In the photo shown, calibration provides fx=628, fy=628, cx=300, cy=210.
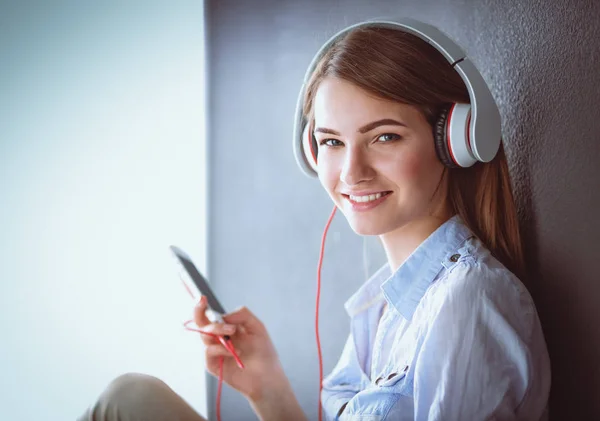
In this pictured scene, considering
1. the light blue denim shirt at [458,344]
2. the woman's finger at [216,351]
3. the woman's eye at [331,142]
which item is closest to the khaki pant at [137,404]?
the woman's finger at [216,351]

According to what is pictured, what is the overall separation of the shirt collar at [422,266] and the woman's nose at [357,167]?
170 millimetres

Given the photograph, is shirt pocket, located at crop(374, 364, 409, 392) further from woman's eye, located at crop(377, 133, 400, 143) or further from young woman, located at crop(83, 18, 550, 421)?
woman's eye, located at crop(377, 133, 400, 143)

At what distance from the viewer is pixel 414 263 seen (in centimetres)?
112

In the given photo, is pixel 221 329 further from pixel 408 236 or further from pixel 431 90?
pixel 431 90

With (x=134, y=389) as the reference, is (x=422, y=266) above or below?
above

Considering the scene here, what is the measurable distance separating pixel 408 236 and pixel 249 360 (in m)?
0.40

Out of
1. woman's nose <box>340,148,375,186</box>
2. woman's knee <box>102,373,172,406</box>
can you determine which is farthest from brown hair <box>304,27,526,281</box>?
woman's knee <box>102,373,172,406</box>

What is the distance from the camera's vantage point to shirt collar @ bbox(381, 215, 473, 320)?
109cm

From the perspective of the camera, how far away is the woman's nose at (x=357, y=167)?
106 cm

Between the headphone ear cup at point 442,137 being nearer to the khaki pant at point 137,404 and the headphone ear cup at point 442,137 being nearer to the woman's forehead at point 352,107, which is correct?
the woman's forehead at point 352,107

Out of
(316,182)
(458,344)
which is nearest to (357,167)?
(458,344)

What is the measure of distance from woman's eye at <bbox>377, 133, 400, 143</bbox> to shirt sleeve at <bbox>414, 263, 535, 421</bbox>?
261 millimetres

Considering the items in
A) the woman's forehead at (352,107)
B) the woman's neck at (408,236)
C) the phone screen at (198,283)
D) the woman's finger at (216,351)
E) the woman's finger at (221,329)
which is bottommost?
the woman's finger at (216,351)

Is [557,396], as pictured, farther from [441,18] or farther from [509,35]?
[441,18]
